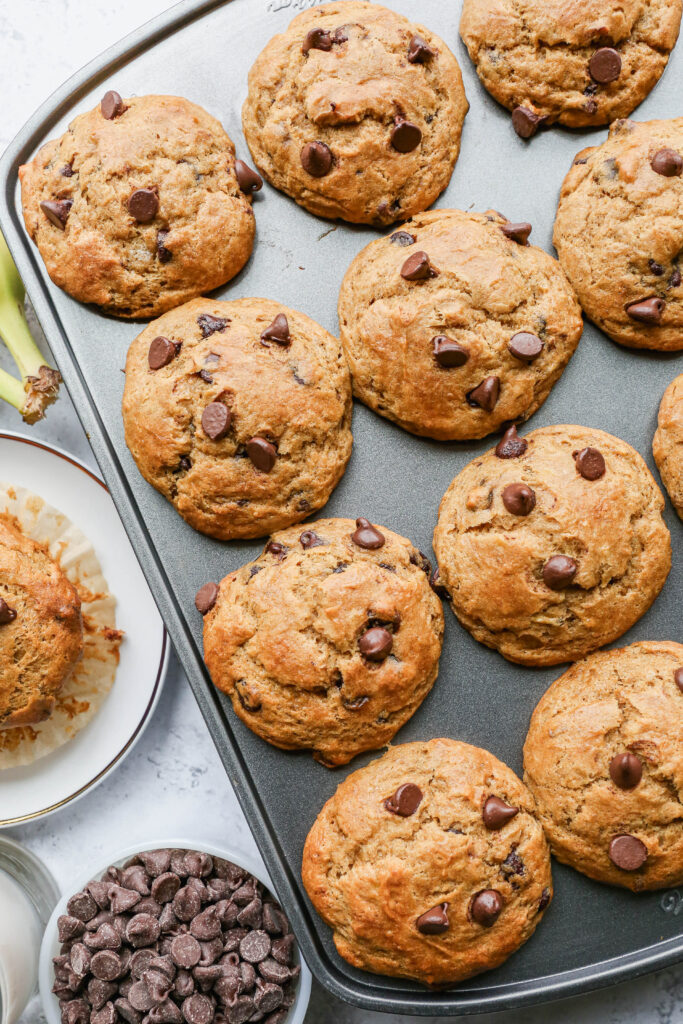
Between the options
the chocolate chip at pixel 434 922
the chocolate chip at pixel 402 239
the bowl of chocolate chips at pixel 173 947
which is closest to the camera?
the chocolate chip at pixel 434 922

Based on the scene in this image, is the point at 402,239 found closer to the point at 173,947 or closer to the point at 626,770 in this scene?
the point at 626,770

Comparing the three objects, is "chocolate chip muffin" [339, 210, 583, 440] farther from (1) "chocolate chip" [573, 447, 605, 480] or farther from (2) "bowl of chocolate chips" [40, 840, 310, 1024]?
(2) "bowl of chocolate chips" [40, 840, 310, 1024]

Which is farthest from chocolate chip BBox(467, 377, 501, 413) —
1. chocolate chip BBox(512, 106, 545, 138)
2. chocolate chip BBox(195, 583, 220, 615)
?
chocolate chip BBox(195, 583, 220, 615)

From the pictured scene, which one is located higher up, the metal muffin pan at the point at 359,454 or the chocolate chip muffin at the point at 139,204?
the chocolate chip muffin at the point at 139,204

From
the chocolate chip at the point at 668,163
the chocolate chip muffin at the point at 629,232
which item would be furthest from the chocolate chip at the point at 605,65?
the chocolate chip at the point at 668,163

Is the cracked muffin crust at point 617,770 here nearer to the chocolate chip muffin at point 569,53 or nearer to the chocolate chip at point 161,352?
the chocolate chip at point 161,352

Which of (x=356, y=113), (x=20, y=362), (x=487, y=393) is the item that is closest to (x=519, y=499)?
(x=487, y=393)
